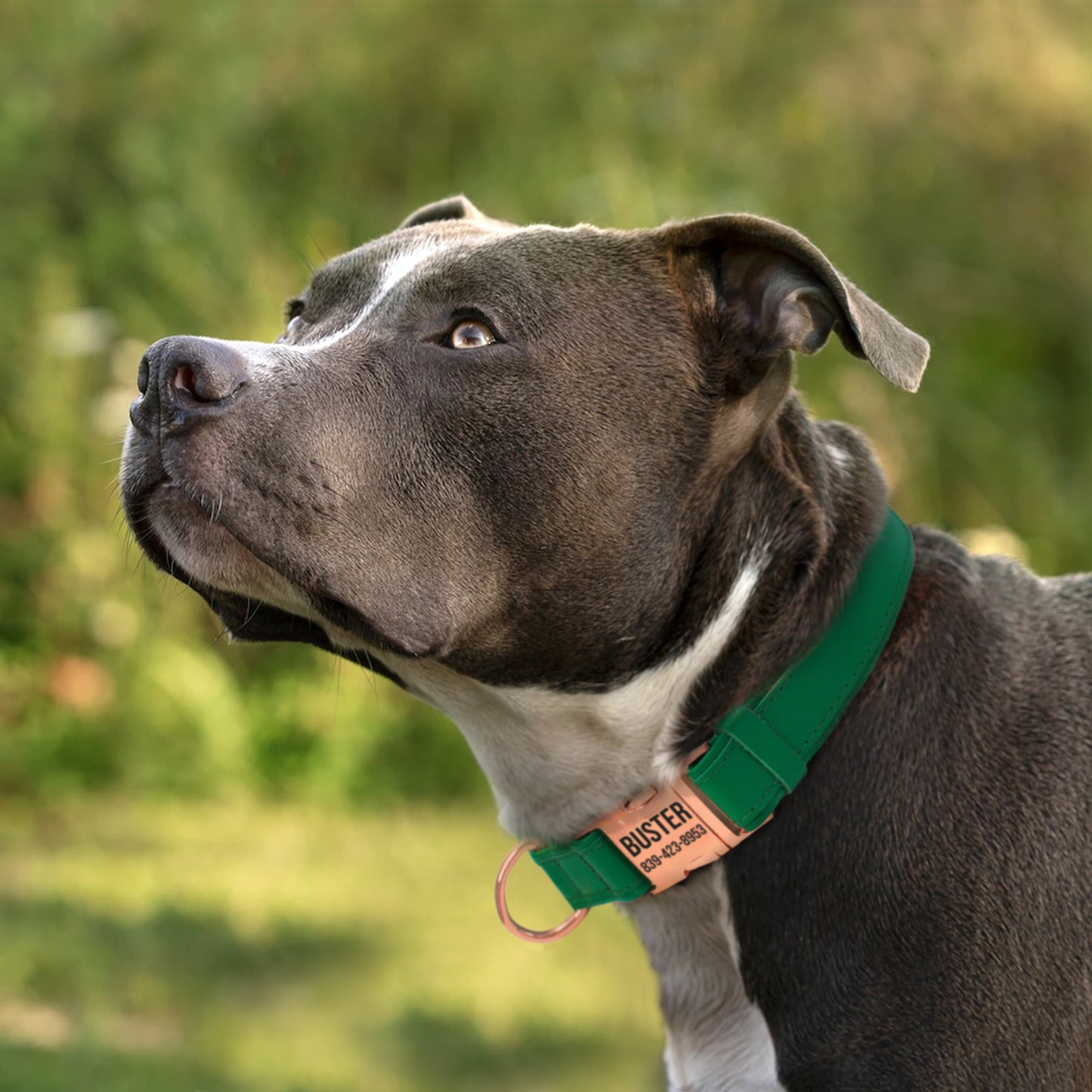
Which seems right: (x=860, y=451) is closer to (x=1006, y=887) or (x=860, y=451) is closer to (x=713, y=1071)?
(x=1006, y=887)

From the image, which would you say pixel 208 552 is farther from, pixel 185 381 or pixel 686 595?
pixel 686 595

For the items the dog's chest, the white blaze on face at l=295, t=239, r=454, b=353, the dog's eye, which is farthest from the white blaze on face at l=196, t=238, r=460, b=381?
the dog's chest

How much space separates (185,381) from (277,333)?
4.37 metres

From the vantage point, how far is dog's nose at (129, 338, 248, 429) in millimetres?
2562

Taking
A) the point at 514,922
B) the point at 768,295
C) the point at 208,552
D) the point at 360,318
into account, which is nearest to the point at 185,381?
the point at 208,552

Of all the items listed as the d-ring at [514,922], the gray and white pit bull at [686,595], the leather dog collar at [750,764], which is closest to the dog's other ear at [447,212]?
the gray and white pit bull at [686,595]

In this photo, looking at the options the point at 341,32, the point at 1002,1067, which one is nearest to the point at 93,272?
the point at 341,32

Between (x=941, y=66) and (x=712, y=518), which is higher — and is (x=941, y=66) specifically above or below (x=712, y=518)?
below

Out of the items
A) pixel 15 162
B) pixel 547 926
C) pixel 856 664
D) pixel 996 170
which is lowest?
pixel 547 926

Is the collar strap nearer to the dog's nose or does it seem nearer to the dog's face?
the dog's face

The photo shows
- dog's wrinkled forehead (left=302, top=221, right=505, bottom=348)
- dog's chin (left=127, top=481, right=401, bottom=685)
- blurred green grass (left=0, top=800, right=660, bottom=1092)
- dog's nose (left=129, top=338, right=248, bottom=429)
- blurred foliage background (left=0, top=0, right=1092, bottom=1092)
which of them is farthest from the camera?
blurred foliage background (left=0, top=0, right=1092, bottom=1092)

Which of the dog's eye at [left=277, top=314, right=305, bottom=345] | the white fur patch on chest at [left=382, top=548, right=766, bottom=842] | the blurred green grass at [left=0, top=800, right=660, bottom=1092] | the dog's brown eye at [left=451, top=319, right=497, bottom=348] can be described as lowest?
the blurred green grass at [left=0, top=800, right=660, bottom=1092]

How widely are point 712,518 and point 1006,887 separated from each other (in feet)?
2.69

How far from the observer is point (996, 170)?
29.4ft
